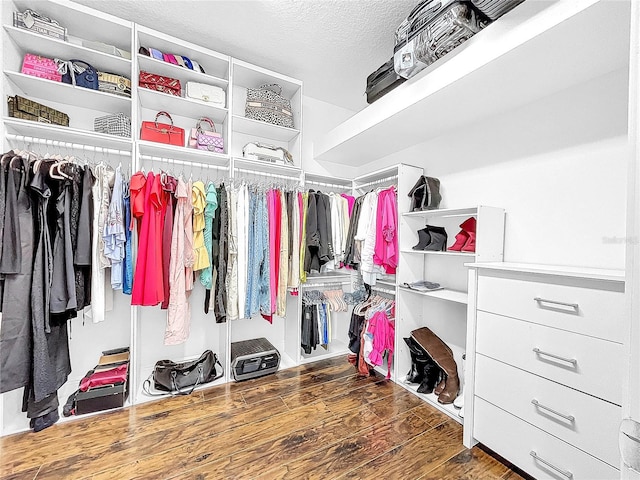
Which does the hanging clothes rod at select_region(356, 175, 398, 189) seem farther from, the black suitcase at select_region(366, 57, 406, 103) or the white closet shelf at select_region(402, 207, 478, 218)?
the black suitcase at select_region(366, 57, 406, 103)

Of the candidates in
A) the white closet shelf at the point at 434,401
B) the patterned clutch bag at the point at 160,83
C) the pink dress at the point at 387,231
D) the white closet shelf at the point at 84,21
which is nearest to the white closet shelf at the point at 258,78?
the patterned clutch bag at the point at 160,83

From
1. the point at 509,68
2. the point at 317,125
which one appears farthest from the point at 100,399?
the point at 509,68

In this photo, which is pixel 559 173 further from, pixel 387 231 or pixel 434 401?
pixel 434 401

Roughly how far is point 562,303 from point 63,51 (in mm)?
3381

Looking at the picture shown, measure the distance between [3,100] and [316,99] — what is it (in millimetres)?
2482

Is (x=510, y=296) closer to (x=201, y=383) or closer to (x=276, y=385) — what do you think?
(x=276, y=385)

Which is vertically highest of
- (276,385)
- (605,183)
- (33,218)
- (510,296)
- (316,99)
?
Result: (316,99)

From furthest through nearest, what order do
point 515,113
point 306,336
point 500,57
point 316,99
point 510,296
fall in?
point 316,99, point 306,336, point 515,113, point 510,296, point 500,57

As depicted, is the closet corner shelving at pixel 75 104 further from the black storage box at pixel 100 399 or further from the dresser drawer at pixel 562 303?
the dresser drawer at pixel 562 303

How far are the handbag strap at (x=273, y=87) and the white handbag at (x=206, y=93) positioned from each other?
1.39 ft

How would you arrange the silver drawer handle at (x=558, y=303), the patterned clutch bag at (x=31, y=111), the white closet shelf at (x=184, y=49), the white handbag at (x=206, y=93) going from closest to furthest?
1. the silver drawer handle at (x=558, y=303)
2. the patterned clutch bag at (x=31, y=111)
3. the white closet shelf at (x=184, y=49)
4. the white handbag at (x=206, y=93)

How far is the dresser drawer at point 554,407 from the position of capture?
44.0 inches

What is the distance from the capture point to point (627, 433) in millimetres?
397

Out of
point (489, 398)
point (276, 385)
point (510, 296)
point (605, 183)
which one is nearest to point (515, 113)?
point (605, 183)
